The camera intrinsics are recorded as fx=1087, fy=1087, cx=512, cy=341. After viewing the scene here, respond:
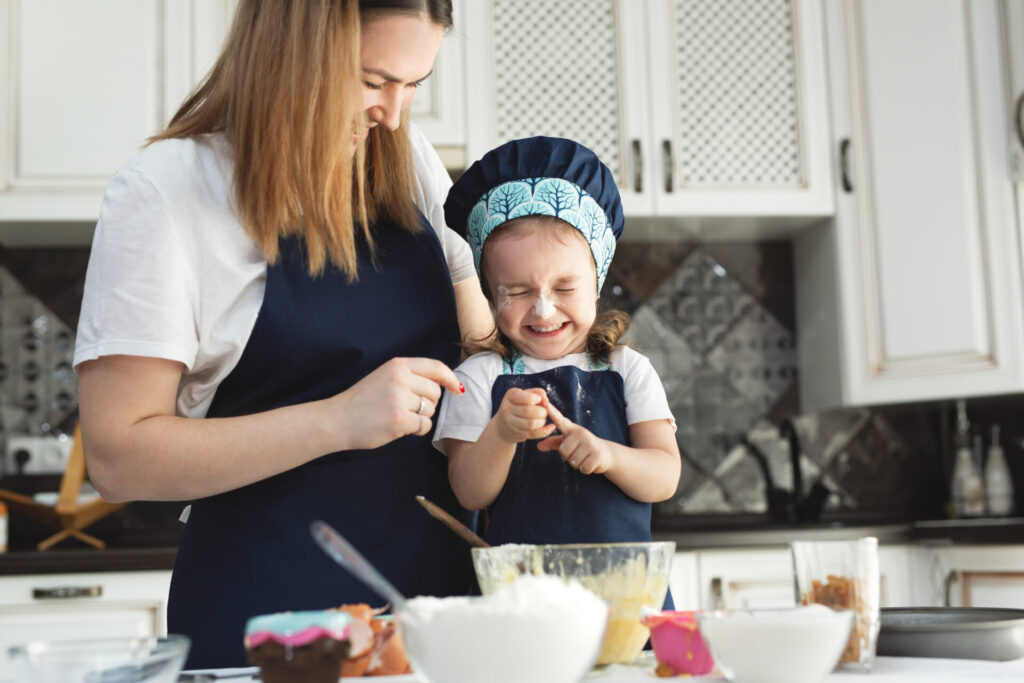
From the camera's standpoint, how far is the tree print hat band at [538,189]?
1.29 meters

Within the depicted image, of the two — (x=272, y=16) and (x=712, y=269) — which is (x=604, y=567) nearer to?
(x=272, y=16)

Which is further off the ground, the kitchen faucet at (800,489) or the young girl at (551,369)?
the young girl at (551,369)

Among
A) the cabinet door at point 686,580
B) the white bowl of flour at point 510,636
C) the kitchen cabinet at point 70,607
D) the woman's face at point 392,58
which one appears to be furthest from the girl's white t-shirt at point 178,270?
the cabinet door at point 686,580

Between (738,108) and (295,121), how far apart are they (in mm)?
1983

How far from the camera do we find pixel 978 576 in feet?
8.23

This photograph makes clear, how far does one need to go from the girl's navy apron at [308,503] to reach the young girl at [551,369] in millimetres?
82

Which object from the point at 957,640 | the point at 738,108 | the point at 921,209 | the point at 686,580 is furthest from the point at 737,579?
the point at 957,640

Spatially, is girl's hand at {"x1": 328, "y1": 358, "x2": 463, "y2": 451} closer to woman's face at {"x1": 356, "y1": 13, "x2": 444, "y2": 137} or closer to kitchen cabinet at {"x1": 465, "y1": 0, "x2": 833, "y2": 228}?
woman's face at {"x1": 356, "y1": 13, "x2": 444, "y2": 137}

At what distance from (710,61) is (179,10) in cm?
139

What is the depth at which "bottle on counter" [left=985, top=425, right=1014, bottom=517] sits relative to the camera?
116 inches

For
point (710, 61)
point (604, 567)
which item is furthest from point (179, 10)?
point (604, 567)

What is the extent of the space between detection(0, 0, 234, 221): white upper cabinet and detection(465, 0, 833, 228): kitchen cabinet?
2.41 ft

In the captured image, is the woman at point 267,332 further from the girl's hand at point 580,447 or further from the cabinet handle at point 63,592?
the cabinet handle at point 63,592

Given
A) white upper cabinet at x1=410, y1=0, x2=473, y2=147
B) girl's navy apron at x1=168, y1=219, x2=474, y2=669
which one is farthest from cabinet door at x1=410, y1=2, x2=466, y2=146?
girl's navy apron at x1=168, y1=219, x2=474, y2=669
